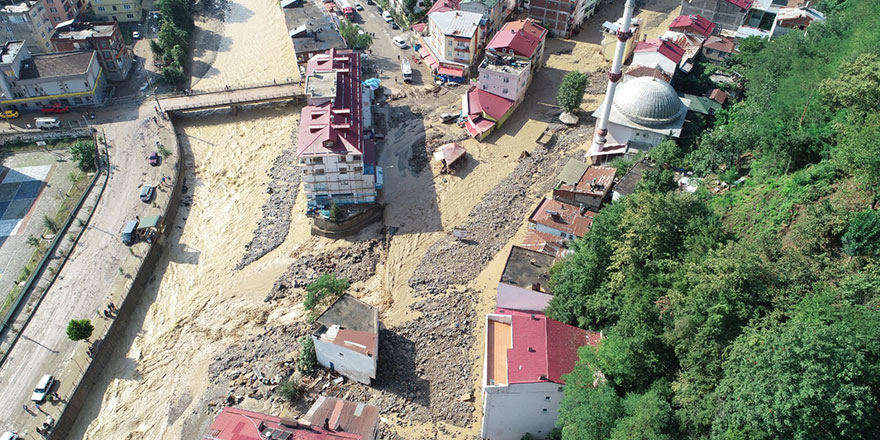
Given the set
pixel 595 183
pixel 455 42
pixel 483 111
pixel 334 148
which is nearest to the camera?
pixel 595 183

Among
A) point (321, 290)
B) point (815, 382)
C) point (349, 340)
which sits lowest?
point (349, 340)

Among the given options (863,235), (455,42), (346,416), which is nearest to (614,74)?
(455,42)

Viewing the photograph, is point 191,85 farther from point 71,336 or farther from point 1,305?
point 71,336

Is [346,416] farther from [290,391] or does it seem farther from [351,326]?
[351,326]

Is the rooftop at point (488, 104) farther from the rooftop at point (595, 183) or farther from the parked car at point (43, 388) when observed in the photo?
the parked car at point (43, 388)

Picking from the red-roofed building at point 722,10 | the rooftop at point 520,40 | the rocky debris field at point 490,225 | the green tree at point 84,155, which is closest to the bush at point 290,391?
the rocky debris field at point 490,225

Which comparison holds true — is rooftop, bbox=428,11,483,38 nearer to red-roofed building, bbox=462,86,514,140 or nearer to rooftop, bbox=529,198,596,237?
red-roofed building, bbox=462,86,514,140
